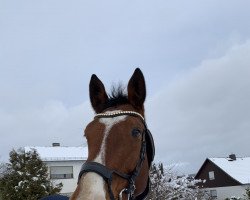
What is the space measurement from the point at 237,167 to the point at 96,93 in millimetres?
50050

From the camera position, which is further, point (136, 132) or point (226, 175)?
point (226, 175)

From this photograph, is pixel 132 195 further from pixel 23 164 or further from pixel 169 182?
pixel 169 182

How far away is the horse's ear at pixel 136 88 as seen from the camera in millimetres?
3688

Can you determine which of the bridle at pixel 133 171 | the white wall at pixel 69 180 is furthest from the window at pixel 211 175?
the bridle at pixel 133 171

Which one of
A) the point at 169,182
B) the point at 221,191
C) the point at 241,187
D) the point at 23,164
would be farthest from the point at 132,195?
the point at 221,191

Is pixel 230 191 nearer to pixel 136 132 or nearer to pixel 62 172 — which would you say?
pixel 62 172

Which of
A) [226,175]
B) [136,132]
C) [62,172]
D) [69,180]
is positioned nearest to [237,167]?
[226,175]

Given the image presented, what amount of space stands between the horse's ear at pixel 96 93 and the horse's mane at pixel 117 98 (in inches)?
2.5

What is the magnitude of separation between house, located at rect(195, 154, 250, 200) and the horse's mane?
150ft

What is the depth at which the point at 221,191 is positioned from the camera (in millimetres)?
51375

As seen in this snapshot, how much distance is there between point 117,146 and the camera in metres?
3.13

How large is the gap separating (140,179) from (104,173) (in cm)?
59

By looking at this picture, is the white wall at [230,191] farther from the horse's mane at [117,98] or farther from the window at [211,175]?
the horse's mane at [117,98]

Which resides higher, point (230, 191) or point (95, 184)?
point (230, 191)
